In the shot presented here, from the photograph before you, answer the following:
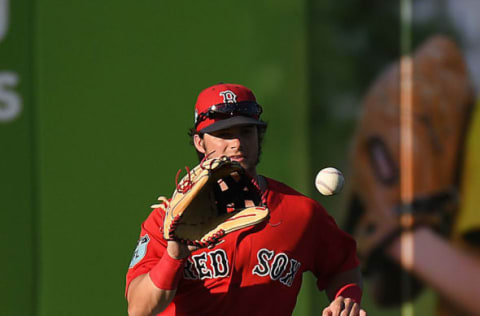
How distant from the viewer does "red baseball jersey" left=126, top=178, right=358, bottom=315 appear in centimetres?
→ 269

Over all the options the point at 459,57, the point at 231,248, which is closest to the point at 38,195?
the point at 231,248

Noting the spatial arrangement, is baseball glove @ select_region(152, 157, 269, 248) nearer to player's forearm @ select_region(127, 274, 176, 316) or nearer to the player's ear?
player's forearm @ select_region(127, 274, 176, 316)

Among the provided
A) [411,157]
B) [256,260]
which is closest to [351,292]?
[256,260]

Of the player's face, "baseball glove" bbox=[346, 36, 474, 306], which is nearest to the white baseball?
the player's face

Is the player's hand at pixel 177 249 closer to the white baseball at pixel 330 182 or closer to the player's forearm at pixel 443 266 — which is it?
the white baseball at pixel 330 182

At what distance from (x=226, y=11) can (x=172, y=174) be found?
1.11 m

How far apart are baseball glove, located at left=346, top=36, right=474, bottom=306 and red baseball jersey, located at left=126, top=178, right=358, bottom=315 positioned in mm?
2547

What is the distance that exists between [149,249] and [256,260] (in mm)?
391

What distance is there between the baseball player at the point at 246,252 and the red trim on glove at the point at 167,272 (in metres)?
0.08

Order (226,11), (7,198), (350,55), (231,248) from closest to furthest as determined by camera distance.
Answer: (231,248) < (7,198) < (226,11) < (350,55)

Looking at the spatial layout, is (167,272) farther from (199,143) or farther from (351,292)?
(351,292)

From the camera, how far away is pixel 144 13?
15.8 feet

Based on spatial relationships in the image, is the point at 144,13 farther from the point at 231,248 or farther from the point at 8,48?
the point at 231,248

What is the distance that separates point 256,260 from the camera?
9.03 feet
